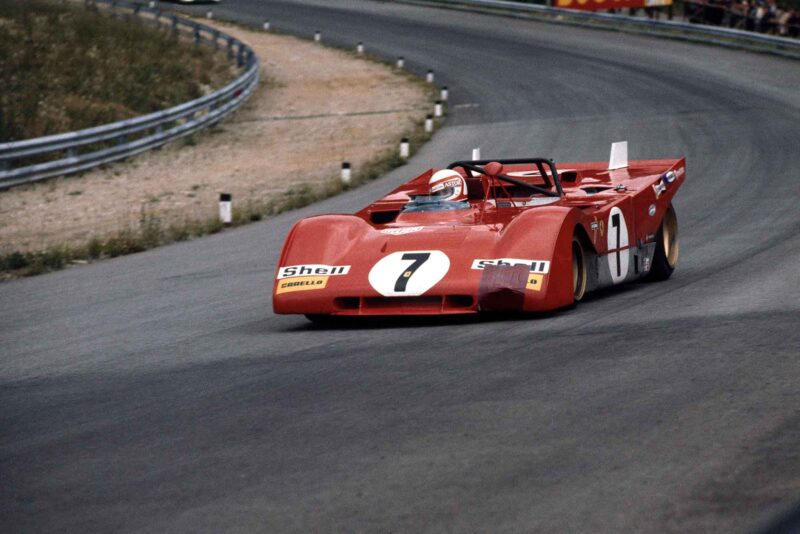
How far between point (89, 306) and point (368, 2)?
4464cm

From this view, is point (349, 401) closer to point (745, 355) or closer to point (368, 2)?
point (745, 355)

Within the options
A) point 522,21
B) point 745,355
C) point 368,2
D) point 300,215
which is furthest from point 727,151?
point 368,2

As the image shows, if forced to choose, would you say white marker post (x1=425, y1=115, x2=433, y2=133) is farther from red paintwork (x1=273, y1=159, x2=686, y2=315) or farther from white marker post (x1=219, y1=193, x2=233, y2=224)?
red paintwork (x1=273, y1=159, x2=686, y2=315)

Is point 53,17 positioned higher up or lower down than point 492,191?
lower down

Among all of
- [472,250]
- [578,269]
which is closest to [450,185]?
[578,269]

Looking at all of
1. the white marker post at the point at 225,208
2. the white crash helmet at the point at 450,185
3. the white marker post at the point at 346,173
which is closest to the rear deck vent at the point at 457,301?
the white crash helmet at the point at 450,185

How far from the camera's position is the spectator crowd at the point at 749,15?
3703cm

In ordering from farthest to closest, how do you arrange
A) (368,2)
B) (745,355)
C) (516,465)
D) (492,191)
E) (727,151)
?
(368,2) → (727,151) → (492,191) → (745,355) → (516,465)

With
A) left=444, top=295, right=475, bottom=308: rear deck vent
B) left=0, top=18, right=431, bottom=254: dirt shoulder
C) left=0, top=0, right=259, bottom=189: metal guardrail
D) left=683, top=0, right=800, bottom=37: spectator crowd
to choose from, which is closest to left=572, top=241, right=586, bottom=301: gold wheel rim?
left=444, top=295, right=475, bottom=308: rear deck vent

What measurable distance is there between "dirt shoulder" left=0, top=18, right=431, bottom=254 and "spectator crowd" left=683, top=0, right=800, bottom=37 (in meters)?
10.4

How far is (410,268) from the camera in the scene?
346 inches

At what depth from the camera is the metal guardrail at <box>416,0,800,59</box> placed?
36.3 meters

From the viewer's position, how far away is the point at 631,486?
4508 millimetres

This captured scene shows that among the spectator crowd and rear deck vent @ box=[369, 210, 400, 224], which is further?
the spectator crowd
